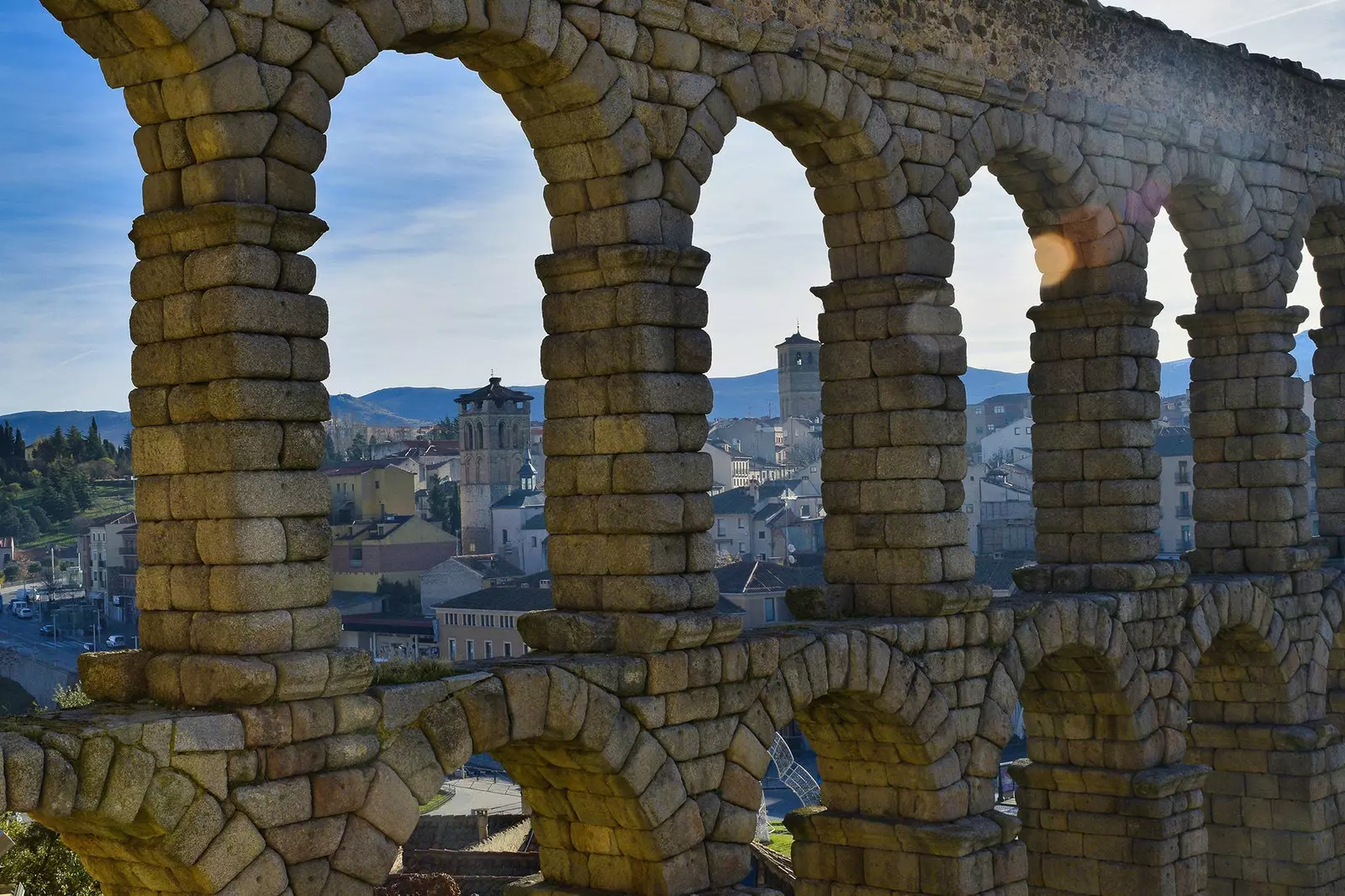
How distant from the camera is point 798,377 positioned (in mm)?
96125

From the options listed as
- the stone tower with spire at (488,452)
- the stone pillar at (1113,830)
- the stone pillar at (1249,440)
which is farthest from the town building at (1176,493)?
the stone pillar at (1113,830)

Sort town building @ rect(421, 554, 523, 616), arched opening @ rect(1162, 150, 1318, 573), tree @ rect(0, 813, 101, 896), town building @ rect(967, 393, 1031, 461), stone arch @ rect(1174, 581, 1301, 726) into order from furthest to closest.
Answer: town building @ rect(967, 393, 1031, 461), town building @ rect(421, 554, 523, 616), tree @ rect(0, 813, 101, 896), arched opening @ rect(1162, 150, 1318, 573), stone arch @ rect(1174, 581, 1301, 726)

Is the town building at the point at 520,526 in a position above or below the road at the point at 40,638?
above

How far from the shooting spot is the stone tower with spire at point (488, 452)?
7088 centimetres

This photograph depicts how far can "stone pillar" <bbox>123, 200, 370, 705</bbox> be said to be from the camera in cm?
1025

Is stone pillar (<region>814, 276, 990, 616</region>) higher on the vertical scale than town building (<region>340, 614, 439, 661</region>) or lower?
higher

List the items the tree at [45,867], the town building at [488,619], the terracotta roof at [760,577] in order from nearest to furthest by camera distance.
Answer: the tree at [45,867] < the terracotta roof at [760,577] < the town building at [488,619]

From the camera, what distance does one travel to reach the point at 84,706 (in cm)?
1041

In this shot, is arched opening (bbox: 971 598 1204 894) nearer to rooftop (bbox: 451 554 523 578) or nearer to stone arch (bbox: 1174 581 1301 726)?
stone arch (bbox: 1174 581 1301 726)

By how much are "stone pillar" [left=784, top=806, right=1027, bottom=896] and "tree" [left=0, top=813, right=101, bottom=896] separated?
1293cm

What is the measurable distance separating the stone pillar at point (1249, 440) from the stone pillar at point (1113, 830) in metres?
3.11

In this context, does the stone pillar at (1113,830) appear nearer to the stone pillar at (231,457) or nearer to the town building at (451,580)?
the stone pillar at (231,457)

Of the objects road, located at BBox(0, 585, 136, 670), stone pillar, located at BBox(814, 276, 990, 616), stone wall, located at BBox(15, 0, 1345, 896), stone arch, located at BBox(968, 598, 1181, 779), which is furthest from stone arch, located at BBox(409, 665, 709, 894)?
road, located at BBox(0, 585, 136, 670)

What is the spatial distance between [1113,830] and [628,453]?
24.3 ft
